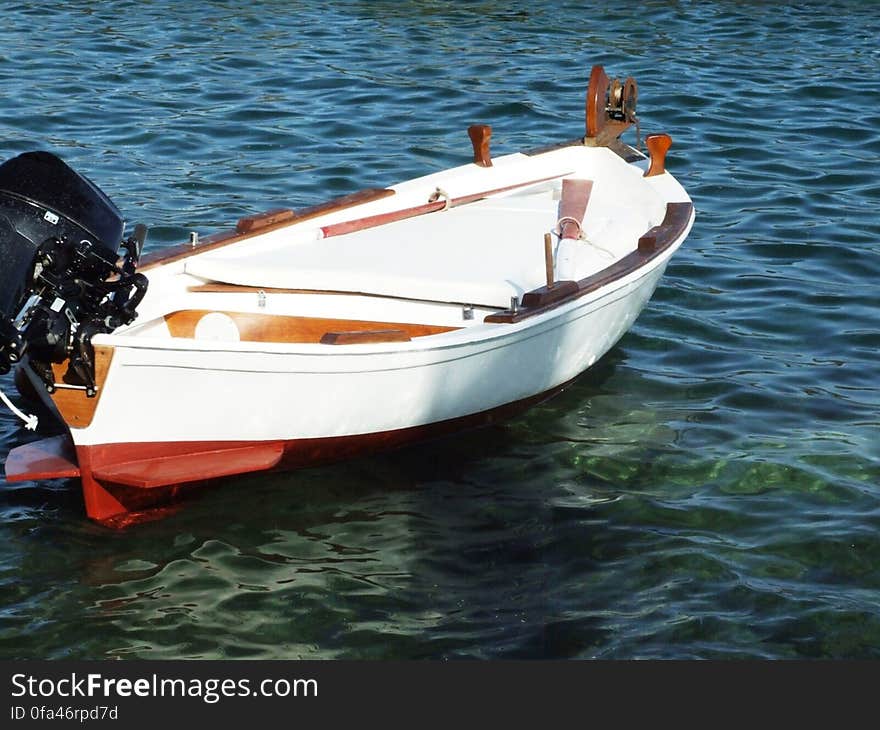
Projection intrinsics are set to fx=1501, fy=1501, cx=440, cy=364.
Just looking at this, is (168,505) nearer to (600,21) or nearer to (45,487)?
(45,487)

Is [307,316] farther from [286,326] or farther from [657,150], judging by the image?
[657,150]

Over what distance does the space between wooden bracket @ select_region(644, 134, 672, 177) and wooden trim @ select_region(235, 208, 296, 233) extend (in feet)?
6.72

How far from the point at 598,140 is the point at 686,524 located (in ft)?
9.75

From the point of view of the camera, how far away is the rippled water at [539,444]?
16.8 ft

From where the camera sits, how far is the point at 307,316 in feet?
20.5

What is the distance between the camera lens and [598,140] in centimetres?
808

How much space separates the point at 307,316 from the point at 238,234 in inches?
29.7

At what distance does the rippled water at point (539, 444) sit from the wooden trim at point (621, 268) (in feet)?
2.13

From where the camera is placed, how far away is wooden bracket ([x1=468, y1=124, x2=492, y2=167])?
781 centimetres

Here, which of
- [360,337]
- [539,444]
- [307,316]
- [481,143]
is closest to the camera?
[360,337]

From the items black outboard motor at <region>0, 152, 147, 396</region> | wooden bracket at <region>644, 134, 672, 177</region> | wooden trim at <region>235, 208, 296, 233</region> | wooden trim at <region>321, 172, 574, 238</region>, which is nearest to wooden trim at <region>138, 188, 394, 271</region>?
wooden trim at <region>235, 208, 296, 233</region>

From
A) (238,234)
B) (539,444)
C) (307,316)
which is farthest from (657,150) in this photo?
(307,316)

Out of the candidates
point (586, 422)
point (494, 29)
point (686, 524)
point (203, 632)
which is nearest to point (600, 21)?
point (494, 29)

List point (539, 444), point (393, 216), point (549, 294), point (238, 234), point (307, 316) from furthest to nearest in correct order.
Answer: point (393, 216)
point (238, 234)
point (539, 444)
point (307, 316)
point (549, 294)
